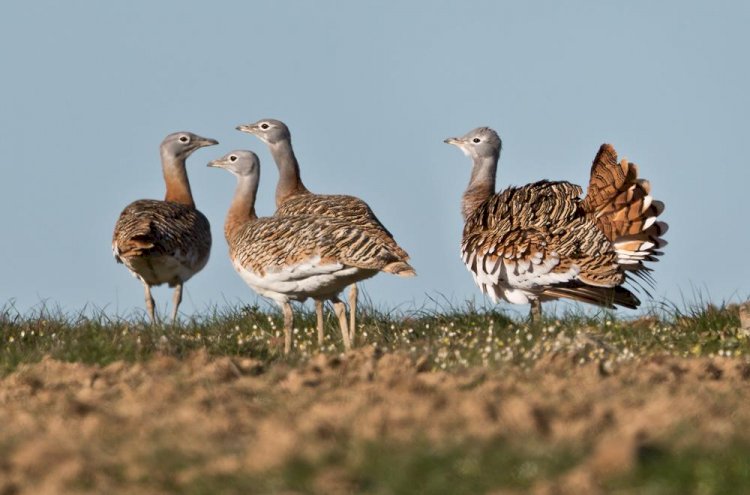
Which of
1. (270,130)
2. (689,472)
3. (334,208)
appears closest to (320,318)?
(334,208)

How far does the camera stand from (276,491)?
4.09m

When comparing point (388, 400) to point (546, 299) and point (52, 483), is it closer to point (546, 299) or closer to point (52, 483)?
point (52, 483)

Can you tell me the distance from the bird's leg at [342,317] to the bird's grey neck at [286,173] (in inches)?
123

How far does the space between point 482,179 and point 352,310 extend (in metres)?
3.36

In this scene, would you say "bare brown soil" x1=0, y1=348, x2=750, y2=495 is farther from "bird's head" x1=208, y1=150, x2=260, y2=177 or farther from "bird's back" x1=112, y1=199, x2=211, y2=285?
"bird's head" x1=208, y1=150, x2=260, y2=177

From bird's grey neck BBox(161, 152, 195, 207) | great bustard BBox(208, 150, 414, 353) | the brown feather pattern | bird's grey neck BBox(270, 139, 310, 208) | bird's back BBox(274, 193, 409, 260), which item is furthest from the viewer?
bird's grey neck BBox(161, 152, 195, 207)

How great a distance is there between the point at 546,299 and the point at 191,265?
12.0 ft

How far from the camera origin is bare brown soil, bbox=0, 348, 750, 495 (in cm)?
438

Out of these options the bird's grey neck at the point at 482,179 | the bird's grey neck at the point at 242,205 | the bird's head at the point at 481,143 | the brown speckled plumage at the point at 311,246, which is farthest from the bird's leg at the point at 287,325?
the bird's head at the point at 481,143

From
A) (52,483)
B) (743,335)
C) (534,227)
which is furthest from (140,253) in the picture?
(52,483)

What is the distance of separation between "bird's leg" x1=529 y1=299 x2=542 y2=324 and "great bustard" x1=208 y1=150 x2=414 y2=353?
127 cm

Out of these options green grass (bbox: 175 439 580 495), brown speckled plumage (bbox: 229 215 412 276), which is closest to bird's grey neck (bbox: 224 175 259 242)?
brown speckled plumage (bbox: 229 215 412 276)

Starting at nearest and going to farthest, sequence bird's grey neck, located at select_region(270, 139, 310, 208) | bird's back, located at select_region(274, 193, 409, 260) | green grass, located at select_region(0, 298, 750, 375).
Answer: green grass, located at select_region(0, 298, 750, 375), bird's back, located at select_region(274, 193, 409, 260), bird's grey neck, located at select_region(270, 139, 310, 208)

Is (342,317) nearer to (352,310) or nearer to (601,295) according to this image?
(352,310)
